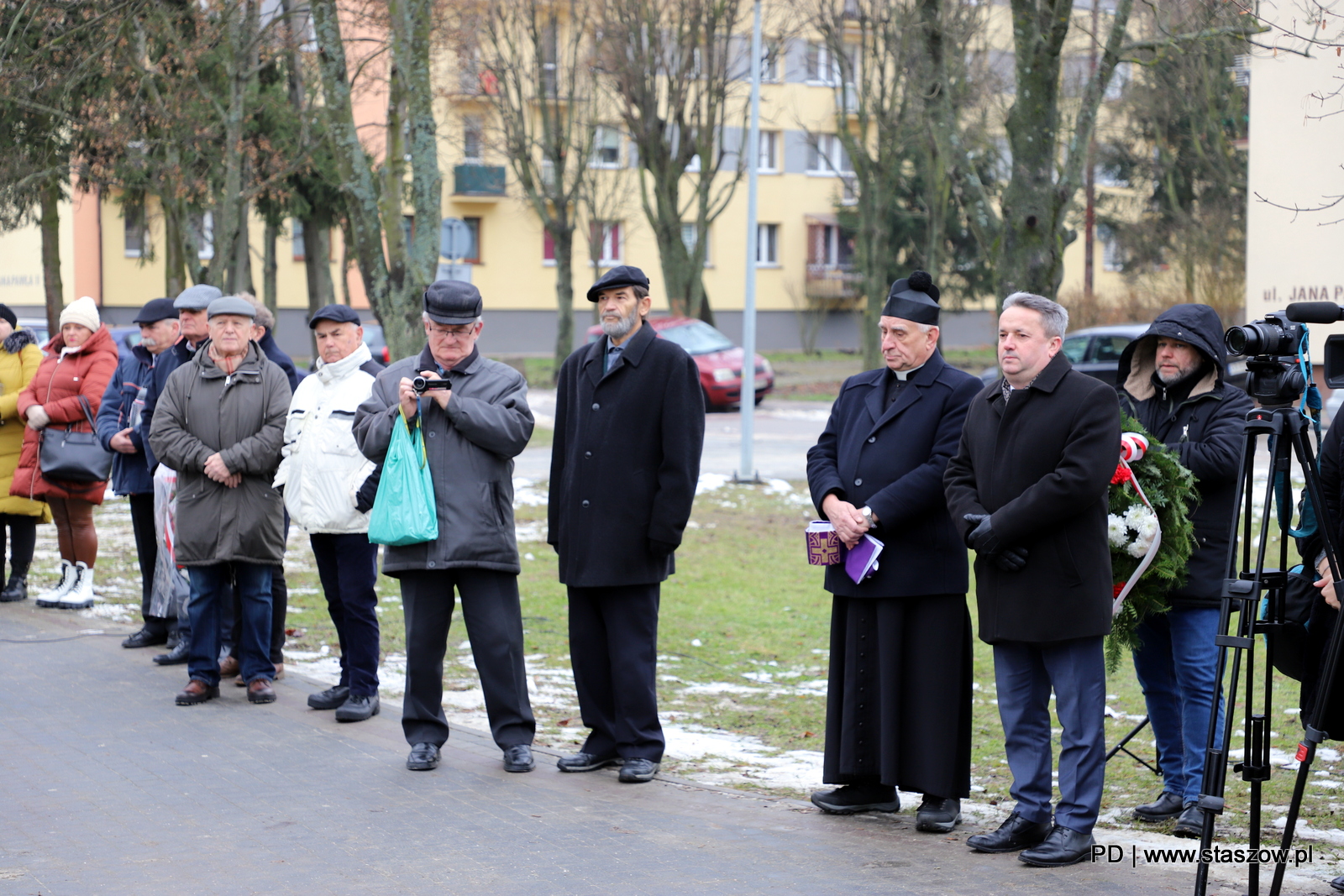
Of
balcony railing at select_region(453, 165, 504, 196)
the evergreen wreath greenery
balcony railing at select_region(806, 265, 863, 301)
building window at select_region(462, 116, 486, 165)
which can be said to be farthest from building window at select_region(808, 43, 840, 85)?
the evergreen wreath greenery

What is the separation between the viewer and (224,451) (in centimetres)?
780

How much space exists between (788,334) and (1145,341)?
4602cm

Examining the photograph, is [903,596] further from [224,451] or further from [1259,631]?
[224,451]

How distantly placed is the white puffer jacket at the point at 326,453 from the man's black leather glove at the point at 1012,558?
336cm

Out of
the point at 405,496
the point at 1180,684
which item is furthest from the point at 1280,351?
the point at 405,496

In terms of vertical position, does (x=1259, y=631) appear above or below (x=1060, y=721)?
above

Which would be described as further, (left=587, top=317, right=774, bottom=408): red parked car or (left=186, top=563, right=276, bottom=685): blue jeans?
(left=587, top=317, right=774, bottom=408): red parked car

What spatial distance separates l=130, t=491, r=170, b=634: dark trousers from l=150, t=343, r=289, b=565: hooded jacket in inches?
56.2

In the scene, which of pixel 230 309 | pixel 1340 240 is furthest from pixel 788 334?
pixel 230 309

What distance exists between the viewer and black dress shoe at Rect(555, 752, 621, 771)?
6637mm

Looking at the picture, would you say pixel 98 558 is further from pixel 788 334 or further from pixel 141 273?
pixel 788 334

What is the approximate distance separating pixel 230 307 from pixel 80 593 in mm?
3833

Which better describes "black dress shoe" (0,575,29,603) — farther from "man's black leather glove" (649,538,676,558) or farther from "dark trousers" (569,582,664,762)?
"man's black leather glove" (649,538,676,558)

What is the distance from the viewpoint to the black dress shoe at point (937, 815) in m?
5.65
